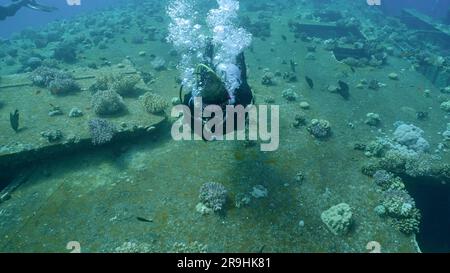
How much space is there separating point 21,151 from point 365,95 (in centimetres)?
1562

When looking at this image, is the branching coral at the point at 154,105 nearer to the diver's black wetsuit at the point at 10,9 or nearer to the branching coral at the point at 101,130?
the branching coral at the point at 101,130

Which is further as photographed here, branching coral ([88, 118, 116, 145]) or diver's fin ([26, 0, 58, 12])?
diver's fin ([26, 0, 58, 12])

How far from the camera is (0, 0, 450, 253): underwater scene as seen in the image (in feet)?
26.9

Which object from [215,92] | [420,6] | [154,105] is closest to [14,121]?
[154,105]

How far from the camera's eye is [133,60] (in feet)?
67.8

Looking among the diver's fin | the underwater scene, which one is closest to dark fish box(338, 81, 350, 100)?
the underwater scene

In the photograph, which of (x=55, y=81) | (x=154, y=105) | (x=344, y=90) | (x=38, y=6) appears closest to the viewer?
(x=154, y=105)

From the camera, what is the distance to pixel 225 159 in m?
10.8

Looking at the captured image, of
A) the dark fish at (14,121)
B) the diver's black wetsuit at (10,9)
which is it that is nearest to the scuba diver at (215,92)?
the dark fish at (14,121)

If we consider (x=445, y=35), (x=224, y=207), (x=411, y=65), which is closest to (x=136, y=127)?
(x=224, y=207)

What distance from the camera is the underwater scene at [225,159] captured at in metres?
8.21

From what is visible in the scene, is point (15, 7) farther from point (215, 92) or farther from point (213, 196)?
point (213, 196)

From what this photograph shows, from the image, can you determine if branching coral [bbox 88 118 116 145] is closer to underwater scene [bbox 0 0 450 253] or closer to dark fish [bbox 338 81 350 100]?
underwater scene [bbox 0 0 450 253]

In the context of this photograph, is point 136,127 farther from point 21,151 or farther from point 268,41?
point 268,41
